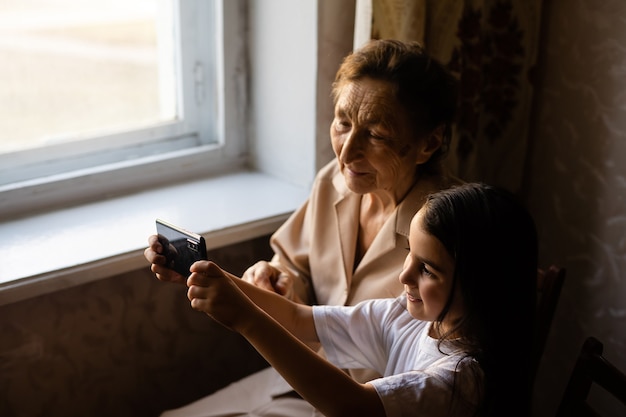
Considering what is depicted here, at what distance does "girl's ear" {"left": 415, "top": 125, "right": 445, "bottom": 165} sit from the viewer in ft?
4.58

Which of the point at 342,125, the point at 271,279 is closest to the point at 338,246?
the point at 271,279

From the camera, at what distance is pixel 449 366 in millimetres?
1057

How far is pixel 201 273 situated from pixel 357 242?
58 cm

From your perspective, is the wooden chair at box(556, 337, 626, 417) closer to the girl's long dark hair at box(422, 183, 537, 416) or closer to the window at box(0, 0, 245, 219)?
the girl's long dark hair at box(422, 183, 537, 416)

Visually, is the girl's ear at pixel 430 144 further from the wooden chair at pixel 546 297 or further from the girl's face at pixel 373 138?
the wooden chair at pixel 546 297

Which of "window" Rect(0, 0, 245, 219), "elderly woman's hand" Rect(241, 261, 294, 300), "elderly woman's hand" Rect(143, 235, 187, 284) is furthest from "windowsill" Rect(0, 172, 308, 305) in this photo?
"elderly woman's hand" Rect(143, 235, 187, 284)

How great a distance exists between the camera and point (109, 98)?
6.09 ft

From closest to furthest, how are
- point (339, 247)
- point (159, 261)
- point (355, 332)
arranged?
point (159, 261) < point (355, 332) < point (339, 247)

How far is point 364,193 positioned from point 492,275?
43 centimetres

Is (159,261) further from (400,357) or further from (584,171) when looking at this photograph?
(584,171)

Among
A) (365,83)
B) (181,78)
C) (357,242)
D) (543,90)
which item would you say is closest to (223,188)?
(181,78)

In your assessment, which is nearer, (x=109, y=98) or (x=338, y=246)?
(x=338, y=246)

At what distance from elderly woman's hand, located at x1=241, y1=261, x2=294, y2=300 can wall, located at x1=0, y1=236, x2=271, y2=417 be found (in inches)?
10.0

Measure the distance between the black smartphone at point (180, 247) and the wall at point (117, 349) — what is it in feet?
1.65
